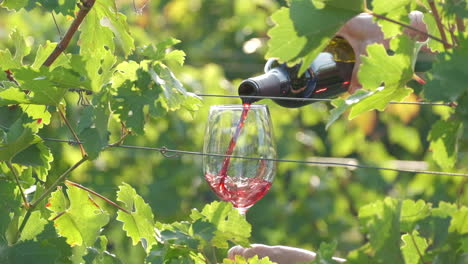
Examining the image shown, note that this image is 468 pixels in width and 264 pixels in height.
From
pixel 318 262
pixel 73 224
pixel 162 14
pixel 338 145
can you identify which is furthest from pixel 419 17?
pixel 162 14

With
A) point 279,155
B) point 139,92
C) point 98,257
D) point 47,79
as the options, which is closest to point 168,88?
point 139,92

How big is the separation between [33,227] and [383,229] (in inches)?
21.5

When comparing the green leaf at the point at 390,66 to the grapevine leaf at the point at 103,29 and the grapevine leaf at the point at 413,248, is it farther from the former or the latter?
the grapevine leaf at the point at 103,29

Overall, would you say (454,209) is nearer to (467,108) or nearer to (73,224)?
(467,108)

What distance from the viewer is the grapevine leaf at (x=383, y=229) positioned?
85 centimetres

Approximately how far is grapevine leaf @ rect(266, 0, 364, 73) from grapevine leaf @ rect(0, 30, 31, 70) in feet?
1.69

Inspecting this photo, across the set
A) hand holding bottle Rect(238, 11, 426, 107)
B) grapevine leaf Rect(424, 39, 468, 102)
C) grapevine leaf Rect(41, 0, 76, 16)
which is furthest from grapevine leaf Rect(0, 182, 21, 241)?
grapevine leaf Rect(424, 39, 468, 102)

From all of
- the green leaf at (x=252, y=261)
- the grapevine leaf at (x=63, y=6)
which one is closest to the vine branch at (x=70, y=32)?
the grapevine leaf at (x=63, y=6)

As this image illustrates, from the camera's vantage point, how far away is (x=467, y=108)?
878 millimetres

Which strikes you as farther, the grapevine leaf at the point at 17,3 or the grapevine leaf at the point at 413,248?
the grapevine leaf at the point at 17,3

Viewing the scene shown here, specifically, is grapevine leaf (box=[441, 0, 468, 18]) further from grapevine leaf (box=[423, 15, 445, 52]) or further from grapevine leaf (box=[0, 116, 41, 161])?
grapevine leaf (box=[0, 116, 41, 161])

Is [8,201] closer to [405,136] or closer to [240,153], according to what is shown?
[240,153]

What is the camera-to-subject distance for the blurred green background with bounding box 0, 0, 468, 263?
411 centimetres

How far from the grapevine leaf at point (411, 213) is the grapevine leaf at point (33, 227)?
525 mm
